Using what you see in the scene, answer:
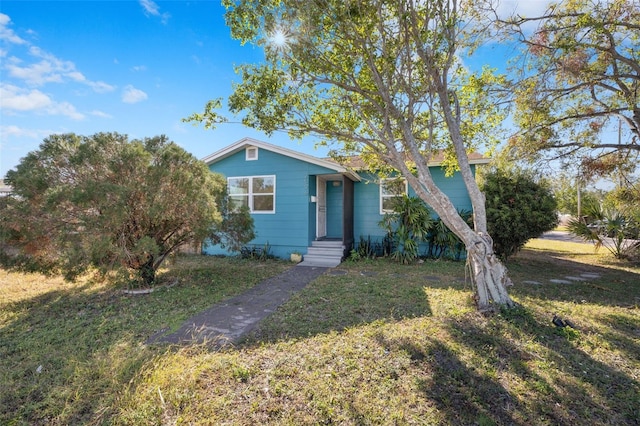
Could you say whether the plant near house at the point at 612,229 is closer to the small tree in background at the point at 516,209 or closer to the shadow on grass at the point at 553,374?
the small tree in background at the point at 516,209

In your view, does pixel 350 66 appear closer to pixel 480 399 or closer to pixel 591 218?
pixel 480 399

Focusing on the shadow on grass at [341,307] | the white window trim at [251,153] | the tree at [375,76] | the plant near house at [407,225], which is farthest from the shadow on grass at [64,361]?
the plant near house at [407,225]

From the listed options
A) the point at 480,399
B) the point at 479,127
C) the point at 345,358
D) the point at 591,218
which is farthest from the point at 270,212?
the point at 591,218

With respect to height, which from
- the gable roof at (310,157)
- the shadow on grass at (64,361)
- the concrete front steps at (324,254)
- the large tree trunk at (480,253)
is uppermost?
the gable roof at (310,157)

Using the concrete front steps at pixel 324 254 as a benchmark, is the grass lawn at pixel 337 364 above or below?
below

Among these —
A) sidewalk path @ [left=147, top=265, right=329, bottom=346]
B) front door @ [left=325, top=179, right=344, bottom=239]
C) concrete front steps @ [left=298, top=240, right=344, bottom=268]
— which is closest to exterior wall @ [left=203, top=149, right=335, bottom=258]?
concrete front steps @ [left=298, top=240, right=344, bottom=268]

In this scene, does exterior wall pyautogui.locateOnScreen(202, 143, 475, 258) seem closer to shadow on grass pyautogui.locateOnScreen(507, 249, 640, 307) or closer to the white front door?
the white front door

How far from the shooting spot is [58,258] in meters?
4.81

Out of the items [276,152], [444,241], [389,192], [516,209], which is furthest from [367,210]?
[516,209]

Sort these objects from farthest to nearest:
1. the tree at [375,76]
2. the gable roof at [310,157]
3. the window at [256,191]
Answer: the window at [256,191], the gable roof at [310,157], the tree at [375,76]

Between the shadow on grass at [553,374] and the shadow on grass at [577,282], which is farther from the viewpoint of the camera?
the shadow on grass at [577,282]

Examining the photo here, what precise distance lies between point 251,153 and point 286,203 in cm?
239

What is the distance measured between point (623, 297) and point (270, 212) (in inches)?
364

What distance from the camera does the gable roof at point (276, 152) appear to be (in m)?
9.16
